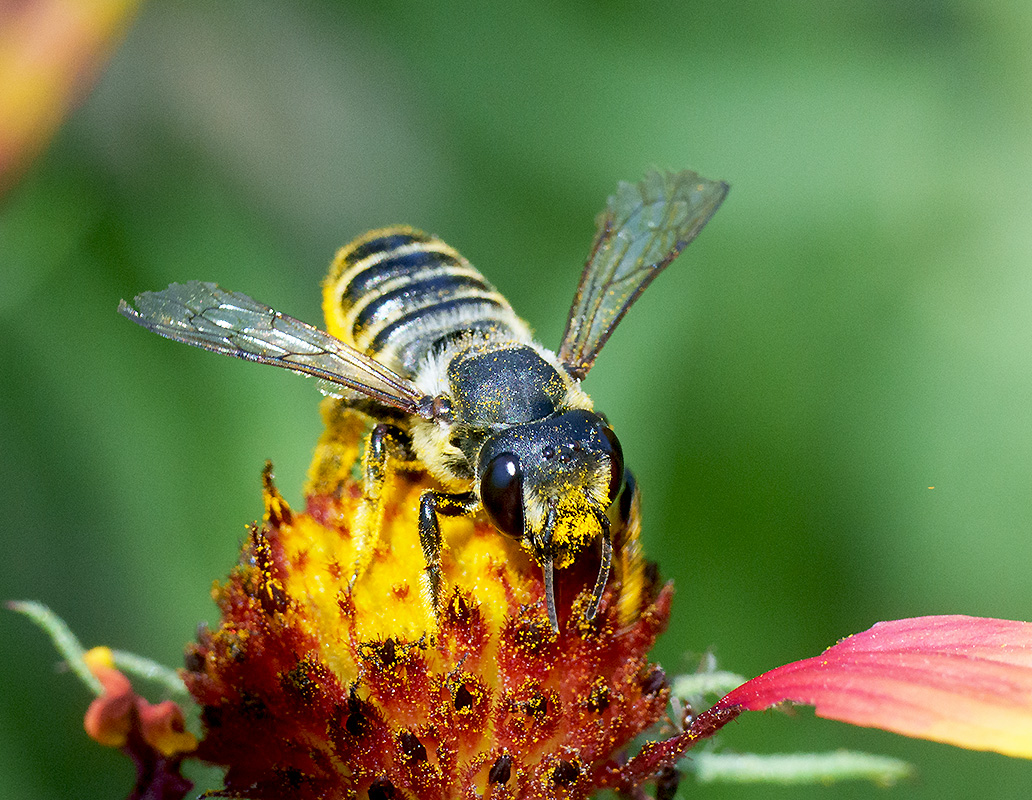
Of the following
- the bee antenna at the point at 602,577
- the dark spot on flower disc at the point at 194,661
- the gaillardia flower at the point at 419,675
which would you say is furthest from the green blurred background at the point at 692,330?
the bee antenna at the point at 602,577

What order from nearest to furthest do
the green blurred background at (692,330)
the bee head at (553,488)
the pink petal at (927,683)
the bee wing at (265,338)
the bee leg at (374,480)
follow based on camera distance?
1. the pink petal at (927,683)
2. the bee head at (553,488)
3. the bee leg at (374,480)
4. the bee wing at (265,338)
5. the green blurred background at (692,330)

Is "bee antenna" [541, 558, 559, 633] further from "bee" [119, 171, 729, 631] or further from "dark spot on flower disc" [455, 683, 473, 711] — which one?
"dark spot on flower disc" [455, 683, 473, 711]

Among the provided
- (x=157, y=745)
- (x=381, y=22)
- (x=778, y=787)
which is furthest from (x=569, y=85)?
(x=157, y=745)

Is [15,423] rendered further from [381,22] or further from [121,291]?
[381,22]

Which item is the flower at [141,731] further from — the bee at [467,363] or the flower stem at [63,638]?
the bee at [467,363]

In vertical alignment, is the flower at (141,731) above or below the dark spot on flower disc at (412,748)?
below

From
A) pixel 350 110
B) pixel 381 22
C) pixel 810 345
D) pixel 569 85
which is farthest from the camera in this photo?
pixel 350 110
